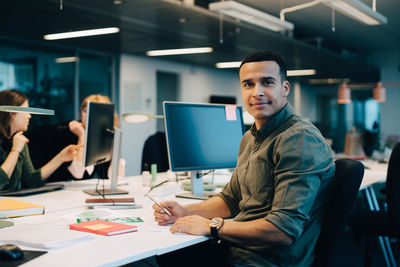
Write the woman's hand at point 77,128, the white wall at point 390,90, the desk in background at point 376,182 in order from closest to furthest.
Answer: the desk in background at point 376,182, the woman's hand at point 77,128, the white wall at point 390,90

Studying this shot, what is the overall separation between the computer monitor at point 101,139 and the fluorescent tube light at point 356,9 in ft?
6.41

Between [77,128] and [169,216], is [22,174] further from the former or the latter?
[169,216]

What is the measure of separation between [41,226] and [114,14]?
3951 mm

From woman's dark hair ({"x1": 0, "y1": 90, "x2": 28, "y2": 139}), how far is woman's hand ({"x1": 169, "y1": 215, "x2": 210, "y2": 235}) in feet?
4.93

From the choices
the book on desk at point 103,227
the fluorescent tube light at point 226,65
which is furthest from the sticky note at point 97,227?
the fluorescent tube light at point 226,65

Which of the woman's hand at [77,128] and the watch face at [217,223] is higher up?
the woman's hand at [77,128]

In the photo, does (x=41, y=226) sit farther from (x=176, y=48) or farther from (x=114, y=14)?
(x=176, y=48)

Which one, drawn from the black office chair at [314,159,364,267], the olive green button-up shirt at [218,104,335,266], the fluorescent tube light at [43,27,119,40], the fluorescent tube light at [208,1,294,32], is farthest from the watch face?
the fluorescent tube light at [43,27,119,40]

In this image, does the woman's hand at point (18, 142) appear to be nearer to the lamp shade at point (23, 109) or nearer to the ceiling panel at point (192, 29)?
the lamp shade at point (23, 109)

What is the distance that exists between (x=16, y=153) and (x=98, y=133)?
537 millimetres

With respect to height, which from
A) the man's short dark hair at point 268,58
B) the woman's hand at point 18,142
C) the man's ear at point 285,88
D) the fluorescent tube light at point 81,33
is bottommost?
the woman's hand at point 18,142

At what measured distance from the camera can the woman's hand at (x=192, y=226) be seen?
5.13 feet

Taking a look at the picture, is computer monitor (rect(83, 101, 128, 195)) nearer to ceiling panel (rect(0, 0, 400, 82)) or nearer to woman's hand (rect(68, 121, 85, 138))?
woman's hand (rect(68, 121, 85, 138))

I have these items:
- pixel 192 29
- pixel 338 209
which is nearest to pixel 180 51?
pixel 192 29
